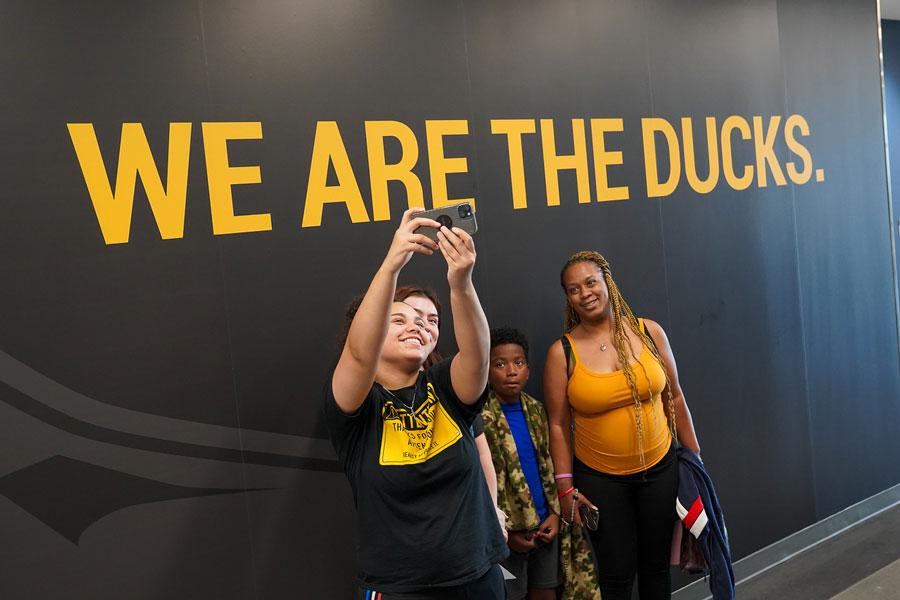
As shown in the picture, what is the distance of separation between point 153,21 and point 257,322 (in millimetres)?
959

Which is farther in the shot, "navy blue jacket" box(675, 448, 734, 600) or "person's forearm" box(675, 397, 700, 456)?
"person's forearm" box(675, 397, 700, 456)

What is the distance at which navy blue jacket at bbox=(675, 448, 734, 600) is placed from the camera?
3.15 metres

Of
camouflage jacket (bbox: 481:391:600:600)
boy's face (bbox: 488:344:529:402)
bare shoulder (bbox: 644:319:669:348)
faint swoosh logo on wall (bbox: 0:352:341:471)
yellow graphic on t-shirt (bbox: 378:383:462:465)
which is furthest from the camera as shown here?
bare shoulder (bbox: 644:319:669:348)

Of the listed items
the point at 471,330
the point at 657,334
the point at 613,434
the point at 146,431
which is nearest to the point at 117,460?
the point at 146,431

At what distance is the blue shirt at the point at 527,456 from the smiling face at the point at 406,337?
3.35ft

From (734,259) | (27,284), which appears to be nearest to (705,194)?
(734,259)

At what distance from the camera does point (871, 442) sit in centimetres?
492

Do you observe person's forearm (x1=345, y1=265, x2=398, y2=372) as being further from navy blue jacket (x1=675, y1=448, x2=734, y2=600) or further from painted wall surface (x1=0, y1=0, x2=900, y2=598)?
navy blue jacket (x1=675, y1=448, x2=734, y2=600)

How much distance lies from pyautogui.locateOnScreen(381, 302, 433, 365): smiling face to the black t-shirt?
86mm

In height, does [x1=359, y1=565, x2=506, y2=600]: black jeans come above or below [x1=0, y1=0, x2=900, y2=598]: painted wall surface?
below

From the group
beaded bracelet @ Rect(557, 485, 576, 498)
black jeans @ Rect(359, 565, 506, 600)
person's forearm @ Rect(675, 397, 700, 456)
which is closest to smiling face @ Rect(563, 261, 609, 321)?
person's forearm @ Rect(675, 397, 700, 456)

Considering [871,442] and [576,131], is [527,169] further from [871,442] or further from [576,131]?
[871,442]

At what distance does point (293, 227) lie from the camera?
288 centimetres

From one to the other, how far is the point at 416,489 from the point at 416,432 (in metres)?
0.14
